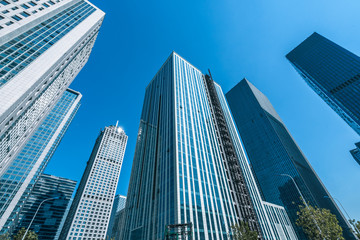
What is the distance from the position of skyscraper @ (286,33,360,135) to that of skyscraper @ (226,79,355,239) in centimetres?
4447

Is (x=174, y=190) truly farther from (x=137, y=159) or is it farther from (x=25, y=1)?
(x=25, y=1)

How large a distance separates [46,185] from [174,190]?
191 metres

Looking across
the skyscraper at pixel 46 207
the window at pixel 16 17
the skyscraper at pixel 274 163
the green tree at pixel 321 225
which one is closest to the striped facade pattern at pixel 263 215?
the skyscraper at pixel 274 163

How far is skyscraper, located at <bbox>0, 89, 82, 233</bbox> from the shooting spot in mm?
94869

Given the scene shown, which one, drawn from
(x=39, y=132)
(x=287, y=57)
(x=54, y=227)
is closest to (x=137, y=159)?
(x=39, y=132)

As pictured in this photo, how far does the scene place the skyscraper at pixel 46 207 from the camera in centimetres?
13950

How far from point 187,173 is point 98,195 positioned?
12342 cm

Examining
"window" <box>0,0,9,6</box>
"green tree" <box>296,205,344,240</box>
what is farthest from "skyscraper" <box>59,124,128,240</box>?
"green tree" <box>296,205,344,240</box>

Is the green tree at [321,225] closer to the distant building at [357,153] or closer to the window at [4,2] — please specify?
the window at [4,2]

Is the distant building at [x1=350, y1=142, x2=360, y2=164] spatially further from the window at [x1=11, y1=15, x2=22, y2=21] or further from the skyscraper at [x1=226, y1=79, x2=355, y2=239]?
the window at [x1=11, y1=15, x2=22, y2=21]

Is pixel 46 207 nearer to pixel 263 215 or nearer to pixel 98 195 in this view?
pixel 98 195

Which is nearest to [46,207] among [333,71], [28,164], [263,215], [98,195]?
[98,195]

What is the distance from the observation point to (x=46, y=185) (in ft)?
543

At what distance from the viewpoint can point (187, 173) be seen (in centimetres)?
4725
